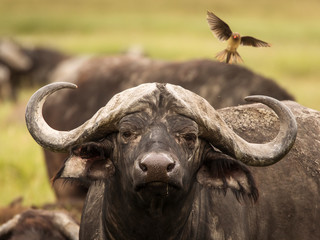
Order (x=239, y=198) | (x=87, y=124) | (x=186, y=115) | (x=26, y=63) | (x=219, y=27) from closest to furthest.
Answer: (x=186, y=115)
(x=87, y=124)
(x=239, y=198)
(x=219, y=27)
(x=26, y=63)

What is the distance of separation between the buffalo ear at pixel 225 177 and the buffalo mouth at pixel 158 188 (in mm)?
443

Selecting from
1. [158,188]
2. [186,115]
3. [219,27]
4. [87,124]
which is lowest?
[158,188]

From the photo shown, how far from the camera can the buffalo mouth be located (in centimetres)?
402

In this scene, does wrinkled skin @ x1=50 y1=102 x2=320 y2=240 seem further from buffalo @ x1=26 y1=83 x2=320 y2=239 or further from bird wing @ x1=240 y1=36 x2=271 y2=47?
bird wing @ x1=240 y1=36 x2=271 y2=47

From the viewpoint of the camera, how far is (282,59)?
26234 millimetres

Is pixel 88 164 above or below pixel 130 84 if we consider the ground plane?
above

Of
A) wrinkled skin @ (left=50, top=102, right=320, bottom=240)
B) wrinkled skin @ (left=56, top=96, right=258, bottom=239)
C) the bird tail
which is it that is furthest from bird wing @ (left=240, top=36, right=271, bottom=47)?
wrinkled skin @ (left=56, top=96, right=258, bottom=239)

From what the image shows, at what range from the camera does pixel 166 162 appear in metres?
3.91

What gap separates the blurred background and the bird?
4831 millimetres

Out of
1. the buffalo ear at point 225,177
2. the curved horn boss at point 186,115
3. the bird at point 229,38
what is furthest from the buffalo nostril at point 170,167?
the bird at point 229,38

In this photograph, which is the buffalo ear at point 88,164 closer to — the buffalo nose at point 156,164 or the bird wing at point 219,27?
the buffalo nose at point 156,164

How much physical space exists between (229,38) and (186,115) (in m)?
0.99

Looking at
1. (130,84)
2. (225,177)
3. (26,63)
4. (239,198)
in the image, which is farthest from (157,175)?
(26,63)

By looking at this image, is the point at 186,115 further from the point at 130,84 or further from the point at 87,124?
the point at 130,84
